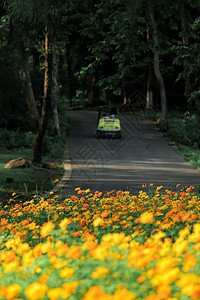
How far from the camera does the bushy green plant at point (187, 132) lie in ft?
80.7

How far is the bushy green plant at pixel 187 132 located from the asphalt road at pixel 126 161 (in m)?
0.89

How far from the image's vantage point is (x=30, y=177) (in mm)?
12391

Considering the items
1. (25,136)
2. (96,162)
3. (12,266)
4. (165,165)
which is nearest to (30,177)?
(96,162)

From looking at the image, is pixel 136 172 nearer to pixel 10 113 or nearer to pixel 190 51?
pixel 190 51

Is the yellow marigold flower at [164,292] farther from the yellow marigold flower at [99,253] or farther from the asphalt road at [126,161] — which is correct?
the asphalt road at [126,161]

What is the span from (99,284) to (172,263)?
1.35 ft

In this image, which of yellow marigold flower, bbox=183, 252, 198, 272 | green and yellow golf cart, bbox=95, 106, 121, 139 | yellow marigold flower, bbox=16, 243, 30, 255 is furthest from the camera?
green and yellow golf cart, bbox=95, 106, 121, 139

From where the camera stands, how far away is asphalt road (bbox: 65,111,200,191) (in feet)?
42.0

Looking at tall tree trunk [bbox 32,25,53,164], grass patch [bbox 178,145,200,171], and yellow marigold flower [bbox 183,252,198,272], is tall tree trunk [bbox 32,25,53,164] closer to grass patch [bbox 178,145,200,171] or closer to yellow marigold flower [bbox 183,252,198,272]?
grass patch [bbox 178,145,200,171]

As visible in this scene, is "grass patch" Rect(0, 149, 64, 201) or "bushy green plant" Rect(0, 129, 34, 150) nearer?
"grass patch" Rect(0, 149, 64, 201)

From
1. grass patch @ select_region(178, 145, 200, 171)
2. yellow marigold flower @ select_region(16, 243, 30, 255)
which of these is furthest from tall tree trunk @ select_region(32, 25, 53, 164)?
yellow marigold flower @ select_region(16, 243, 30, 255)

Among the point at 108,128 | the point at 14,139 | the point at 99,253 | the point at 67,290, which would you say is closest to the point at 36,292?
the point at 67,290

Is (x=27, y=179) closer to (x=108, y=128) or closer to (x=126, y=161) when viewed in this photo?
(x=126, y=161)

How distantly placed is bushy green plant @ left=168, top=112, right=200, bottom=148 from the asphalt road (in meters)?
0.89
